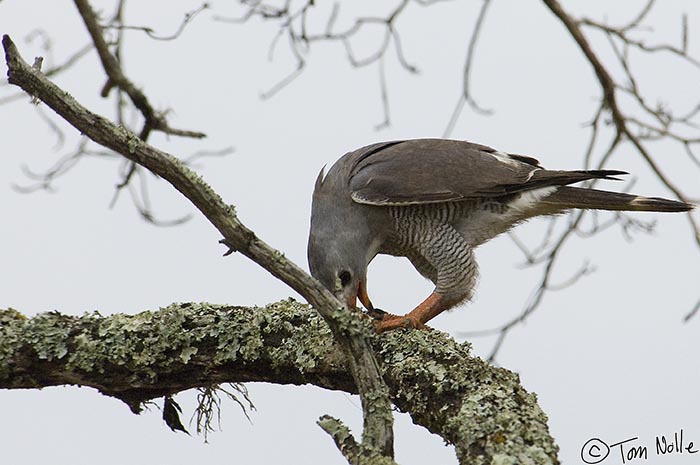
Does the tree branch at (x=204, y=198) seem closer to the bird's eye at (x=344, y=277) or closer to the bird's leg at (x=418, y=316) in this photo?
the bird's leg at (x=418, y=316)

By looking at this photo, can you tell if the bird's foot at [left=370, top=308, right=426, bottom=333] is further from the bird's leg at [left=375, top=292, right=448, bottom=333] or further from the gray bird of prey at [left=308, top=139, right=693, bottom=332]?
the gray bird of prey at [left=308, top=139, right=693, bottom=332]

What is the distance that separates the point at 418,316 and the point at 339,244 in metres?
0.74

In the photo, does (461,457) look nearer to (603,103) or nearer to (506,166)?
(506,166)

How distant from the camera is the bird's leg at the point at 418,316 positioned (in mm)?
4395

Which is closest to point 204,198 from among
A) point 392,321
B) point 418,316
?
point 392,321

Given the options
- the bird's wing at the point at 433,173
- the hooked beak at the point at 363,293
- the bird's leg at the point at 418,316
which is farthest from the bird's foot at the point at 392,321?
the bird's wing at the point at 433,173

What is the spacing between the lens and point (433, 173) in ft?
18.0

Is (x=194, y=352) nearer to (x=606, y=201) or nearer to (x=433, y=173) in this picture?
(x=433, y=173)

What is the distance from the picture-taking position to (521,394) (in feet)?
11.5

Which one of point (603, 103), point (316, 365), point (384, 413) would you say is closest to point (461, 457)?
point (384, 413)

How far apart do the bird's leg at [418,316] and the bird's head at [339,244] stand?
39 centimetres

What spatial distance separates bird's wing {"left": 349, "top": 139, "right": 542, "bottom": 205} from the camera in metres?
5.42

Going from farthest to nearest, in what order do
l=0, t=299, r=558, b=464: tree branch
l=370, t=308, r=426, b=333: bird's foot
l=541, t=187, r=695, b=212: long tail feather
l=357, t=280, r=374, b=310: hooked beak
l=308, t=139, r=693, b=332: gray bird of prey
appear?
l=357, t=280, r=374, b=310: hooked beak
l=308, t=139, r=693, b=332: gray bird of prey
l=541, t=187, r=695, b=212: long tail feather
l=370, t=308, r=426, b=333: bird's foot
l=0, t=299, r=558, b=464: tree branch

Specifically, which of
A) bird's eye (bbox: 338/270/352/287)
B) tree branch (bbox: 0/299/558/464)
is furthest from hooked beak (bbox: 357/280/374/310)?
tree branch (bbox: 0/299/558/464)
